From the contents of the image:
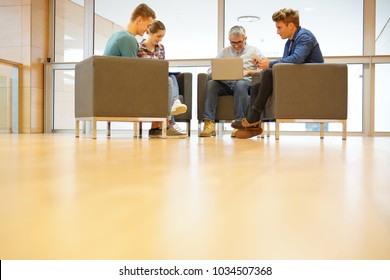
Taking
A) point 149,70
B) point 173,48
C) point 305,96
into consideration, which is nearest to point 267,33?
point 173,48

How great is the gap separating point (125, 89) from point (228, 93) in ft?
4.05

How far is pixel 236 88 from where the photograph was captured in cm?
402

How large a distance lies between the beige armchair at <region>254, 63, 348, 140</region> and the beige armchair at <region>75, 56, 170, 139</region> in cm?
89

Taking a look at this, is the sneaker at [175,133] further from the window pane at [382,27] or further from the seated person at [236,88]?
the window pane at [382,27]

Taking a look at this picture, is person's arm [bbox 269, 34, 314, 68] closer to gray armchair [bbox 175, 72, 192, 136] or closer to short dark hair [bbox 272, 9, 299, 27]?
short dark hair [bbox 272, 9, 299, 27]

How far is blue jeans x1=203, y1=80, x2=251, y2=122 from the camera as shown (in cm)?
392

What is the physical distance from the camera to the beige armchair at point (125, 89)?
10.5 feet

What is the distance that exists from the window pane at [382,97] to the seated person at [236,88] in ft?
7.50

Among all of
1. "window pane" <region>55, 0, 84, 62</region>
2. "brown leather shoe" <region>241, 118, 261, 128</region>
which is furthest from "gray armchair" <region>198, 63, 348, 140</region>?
"window pane" <region>55, 0, 84, 62</region>

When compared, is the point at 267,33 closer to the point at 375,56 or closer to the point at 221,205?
the point at 375,56

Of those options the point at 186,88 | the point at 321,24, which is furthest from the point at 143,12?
the point at 321,24

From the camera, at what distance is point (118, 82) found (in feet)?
10.6

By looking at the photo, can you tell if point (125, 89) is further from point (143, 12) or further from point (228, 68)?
point (228, 68)
